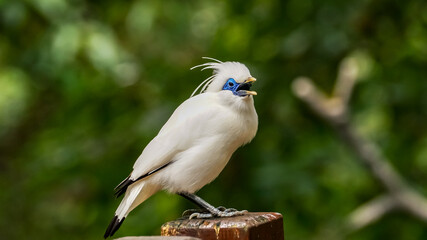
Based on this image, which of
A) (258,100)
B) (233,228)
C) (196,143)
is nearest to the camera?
(233,228)

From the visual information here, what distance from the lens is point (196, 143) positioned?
98.4 inches

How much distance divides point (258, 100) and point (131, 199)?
226cm

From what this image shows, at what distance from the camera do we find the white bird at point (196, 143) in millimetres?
2471

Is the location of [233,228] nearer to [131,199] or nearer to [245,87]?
Answer: [131,199]

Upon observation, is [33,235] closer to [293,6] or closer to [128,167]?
[128,167]

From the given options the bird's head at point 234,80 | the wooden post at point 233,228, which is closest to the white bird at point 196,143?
the bird's head at point 234,80

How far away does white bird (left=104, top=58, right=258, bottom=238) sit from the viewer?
247cm

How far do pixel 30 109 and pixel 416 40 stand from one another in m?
3.83

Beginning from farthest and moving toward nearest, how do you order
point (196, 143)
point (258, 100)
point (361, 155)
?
point (361, 155) < point (258, 100) < point (196, 143)

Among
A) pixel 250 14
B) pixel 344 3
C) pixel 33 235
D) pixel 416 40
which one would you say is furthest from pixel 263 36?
pixel 33 235

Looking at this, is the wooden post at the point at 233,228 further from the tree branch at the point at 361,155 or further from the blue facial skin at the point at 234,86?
the tree branch at the point at 361,155

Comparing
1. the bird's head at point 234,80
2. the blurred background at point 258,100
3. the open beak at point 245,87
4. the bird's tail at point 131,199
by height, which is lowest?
the bird's tail at point 131,199

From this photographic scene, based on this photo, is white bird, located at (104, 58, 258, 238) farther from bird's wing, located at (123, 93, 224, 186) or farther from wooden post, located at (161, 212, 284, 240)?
wooden post, located at (161, 212, 284, 240)

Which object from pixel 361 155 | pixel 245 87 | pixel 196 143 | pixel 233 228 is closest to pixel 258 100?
pixel 361 155
